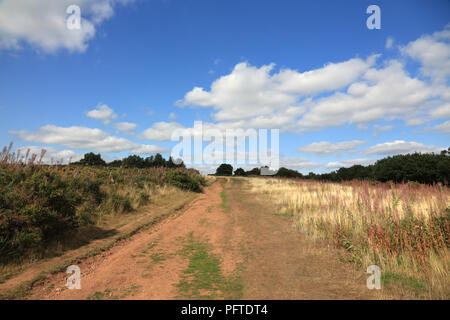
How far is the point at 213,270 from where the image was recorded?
5203mm

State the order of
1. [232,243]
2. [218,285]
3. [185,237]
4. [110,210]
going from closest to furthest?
[218,285]
[232,243]
[185,237]
[110,210]

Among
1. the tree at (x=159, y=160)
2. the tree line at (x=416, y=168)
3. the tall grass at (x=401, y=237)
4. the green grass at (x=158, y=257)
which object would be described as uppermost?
the tree at (x=159, y=160)

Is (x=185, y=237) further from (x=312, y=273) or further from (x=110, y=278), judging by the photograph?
(x=312, y=273)

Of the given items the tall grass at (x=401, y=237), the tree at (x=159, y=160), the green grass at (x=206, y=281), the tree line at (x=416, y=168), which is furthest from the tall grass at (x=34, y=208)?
the tree at (x=159, y=160)

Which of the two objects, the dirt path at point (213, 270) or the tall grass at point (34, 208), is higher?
the tall grass at point (34, 208)

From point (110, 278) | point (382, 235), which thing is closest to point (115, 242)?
point (110, 278)

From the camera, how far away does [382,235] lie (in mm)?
6023

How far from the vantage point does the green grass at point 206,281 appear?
13.3ft

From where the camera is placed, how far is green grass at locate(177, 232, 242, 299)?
406 centimetres

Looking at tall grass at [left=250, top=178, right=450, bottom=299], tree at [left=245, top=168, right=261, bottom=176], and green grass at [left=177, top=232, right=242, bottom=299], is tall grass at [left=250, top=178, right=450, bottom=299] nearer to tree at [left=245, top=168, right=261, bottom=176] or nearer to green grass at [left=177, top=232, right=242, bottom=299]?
green grass at [left=177, top=232, right=242, bottom=299]

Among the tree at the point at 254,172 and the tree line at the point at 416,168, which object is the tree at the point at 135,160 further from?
the tree at the point at 254,172

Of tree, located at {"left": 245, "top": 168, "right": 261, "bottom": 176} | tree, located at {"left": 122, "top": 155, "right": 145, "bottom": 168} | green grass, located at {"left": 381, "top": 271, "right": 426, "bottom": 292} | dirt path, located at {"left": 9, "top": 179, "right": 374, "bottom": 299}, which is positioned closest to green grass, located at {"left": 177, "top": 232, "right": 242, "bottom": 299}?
dirt path, located at {"left": 9, "top": 179, "right": 374, "bottom": 299}
